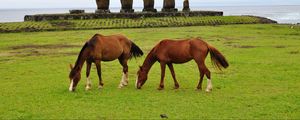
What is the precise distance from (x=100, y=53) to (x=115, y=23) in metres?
31.9

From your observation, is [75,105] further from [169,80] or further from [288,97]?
[288,97]

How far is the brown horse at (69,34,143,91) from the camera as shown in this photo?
12.1 metres

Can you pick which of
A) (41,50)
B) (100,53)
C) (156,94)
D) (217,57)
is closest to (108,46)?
(100,53)

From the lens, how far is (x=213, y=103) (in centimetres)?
1082

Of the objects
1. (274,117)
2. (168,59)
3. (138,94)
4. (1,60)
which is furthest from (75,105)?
(1,60)

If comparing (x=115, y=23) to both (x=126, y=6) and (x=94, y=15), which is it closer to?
(x=94, y=15)

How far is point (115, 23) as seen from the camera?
44.2 meters

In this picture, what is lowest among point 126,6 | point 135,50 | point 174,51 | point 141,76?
point 141,76

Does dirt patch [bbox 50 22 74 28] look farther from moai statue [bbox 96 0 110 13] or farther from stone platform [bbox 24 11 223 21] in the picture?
moai statue [bbox 96 0 110 13]

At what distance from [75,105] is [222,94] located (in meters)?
3.98

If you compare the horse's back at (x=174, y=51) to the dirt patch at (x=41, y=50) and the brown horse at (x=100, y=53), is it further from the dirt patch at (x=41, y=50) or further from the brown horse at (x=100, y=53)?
the dirt patch at (x=41, y=50)

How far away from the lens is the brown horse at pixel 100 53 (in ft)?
39.6

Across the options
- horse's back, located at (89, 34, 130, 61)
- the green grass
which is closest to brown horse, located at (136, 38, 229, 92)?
horse's back, located at (89, 34, 130, 61)

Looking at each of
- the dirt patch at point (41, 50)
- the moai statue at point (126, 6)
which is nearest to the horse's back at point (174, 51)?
the dirt patch at point (41, 50)
